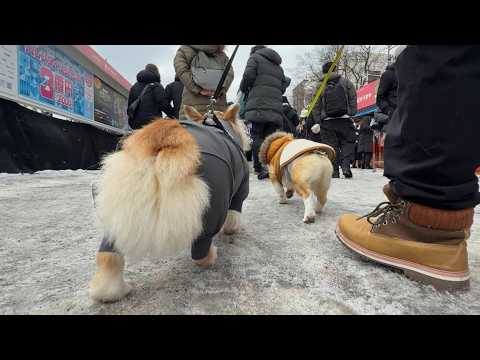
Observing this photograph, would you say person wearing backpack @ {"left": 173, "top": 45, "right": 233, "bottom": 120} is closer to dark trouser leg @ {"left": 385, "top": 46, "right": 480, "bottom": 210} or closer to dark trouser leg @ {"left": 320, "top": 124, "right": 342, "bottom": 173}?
dark trouser leg @ {"left": 320, "top": 124, "right": 342, "bottom": 173}

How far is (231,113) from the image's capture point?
6.26 feet

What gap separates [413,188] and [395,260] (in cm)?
33

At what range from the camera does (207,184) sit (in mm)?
940

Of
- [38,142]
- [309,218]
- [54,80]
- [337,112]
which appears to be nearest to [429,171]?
[309,218]

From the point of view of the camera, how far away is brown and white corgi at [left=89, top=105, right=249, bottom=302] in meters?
0.84

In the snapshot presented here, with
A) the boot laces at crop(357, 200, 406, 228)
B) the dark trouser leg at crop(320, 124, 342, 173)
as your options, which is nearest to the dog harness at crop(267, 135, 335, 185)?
the boot laces at crop(357, 200, 406, 228)

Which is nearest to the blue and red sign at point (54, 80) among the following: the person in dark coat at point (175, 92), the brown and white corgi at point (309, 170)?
the person in dark coat at point (175, 92)

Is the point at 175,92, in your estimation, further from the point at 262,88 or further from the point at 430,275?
the point at 430,275

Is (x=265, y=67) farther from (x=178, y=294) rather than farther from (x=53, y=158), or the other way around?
(x=53, y=158)

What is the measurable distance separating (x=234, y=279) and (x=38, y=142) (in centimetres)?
573

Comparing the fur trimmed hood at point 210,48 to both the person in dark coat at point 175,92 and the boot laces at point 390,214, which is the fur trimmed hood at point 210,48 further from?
the boot laces at point 390,214

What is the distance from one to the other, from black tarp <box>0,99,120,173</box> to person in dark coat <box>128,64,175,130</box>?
1161 mm

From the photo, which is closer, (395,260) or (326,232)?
(395,260)
